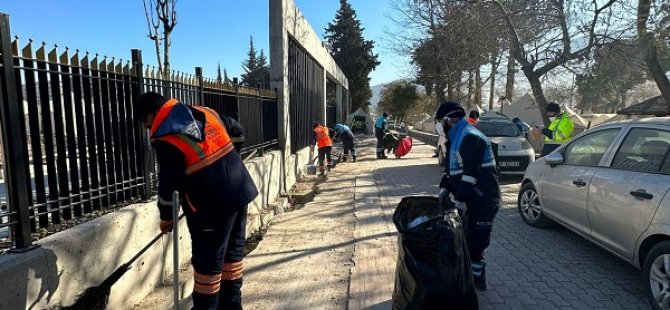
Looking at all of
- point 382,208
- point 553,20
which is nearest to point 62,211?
point 382,208

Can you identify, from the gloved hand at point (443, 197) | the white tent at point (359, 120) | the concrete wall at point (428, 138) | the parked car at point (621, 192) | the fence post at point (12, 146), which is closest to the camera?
the fence post at point (12, 146)

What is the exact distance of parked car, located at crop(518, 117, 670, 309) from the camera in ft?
11.5

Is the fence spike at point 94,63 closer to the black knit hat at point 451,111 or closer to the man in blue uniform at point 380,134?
the black knit hat at point 451,111

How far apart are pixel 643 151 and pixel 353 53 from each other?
46.5 metres

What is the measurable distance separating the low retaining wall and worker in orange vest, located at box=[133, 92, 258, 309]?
0.65m

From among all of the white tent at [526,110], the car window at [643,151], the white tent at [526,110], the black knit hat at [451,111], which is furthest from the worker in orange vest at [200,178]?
the white tent at [526,110]

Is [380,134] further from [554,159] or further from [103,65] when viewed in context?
[103,65]

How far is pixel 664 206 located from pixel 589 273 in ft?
4.50

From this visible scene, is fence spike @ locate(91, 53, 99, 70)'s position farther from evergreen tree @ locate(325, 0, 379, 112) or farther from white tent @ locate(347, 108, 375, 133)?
evergreen tree @ locate(325, 0, 379, 112)

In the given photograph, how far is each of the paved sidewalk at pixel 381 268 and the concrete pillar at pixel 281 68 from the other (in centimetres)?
289

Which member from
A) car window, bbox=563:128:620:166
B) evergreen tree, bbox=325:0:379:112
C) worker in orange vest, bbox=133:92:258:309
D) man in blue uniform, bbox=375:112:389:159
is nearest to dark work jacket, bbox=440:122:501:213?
car window, bbox=563:128:620:166

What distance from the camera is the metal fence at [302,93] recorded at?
12.2 m

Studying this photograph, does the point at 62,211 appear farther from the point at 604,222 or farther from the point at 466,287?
the point at 604,222

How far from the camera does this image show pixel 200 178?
3014mm
